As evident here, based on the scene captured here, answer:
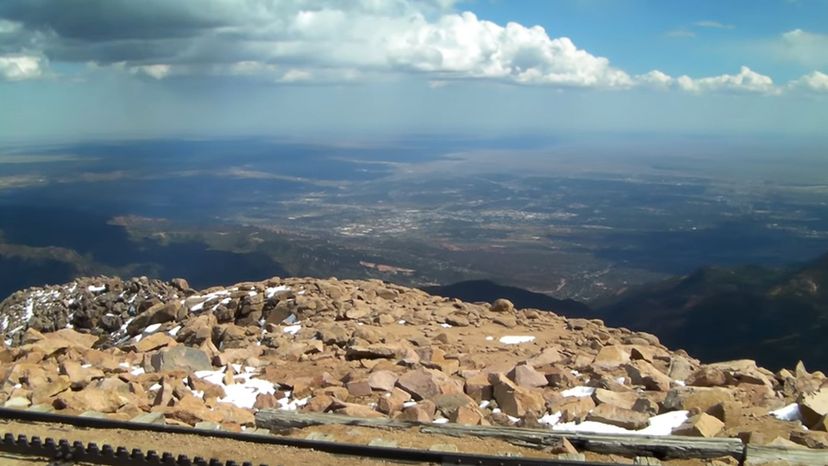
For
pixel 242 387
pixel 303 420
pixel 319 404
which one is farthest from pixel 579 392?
pixel 242 387

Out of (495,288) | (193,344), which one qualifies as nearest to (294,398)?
(193,344)

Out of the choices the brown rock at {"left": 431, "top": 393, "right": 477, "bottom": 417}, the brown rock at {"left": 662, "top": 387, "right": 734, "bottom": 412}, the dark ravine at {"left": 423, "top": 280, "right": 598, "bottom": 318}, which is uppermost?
the brown rock at {"left": 662, "top": 387, "right": 734, "bottom": 412}

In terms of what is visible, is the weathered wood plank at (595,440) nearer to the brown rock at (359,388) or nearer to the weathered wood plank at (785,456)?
the weathered wood plank at (785,456)

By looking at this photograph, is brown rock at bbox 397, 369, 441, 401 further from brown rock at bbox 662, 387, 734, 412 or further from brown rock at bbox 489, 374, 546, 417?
brown rock at bbox 662, 387, 734, 412

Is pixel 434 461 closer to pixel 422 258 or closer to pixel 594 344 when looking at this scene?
pixel 594 344

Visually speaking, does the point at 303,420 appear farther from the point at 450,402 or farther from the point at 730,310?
the point at 730,310

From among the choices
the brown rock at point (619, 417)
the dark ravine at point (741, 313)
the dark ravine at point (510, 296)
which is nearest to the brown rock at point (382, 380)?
the brown rock at point (619, 417)

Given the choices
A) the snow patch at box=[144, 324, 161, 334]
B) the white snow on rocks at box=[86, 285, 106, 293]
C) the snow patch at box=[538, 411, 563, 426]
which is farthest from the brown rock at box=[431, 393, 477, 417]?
the white snow on rocks at box=[86, 285, 106, 293]
